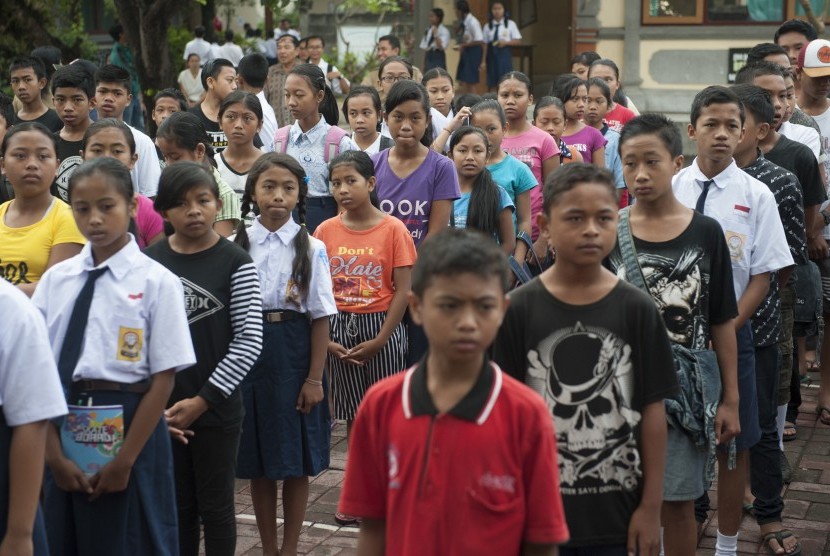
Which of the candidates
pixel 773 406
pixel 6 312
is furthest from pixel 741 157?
pixel 6 312

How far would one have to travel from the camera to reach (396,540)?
2.93 meters

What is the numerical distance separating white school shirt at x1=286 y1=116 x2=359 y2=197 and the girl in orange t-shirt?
1.37 metres

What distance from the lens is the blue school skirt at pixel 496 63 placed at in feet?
61.5

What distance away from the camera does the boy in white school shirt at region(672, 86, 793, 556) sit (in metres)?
4.73

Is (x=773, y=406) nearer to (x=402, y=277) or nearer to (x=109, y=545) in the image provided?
(x=402, y=277)

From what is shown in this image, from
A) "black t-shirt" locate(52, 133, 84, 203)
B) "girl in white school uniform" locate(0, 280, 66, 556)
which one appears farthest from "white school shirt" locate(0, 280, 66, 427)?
"black t-shirt" locate(52, 133, 84, 203)

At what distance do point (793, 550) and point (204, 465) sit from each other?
2591 mm

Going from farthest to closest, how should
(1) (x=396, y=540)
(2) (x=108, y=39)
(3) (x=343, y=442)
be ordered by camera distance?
(2) (x=108, y=39), (3) (x=343, y=442), (1) (x=396, y=540)

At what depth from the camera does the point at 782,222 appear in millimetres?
5375

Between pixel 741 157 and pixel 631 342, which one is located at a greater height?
pixel 741 157

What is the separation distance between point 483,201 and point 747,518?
227 centimetres

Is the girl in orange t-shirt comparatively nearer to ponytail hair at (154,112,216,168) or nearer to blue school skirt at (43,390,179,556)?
ponytail hair at (154,112,216,168)

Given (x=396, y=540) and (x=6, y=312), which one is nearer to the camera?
(x=396, y=540)

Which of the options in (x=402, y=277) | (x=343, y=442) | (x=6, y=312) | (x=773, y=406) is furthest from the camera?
(x=343, y=442)
